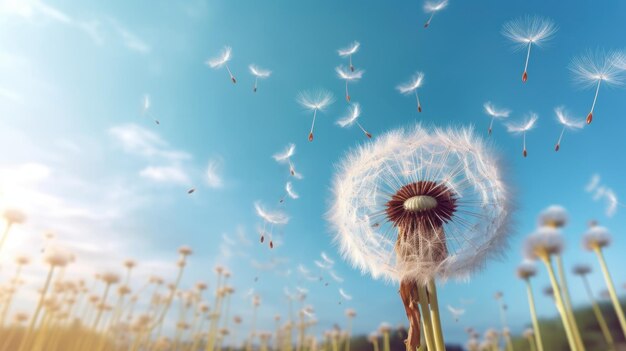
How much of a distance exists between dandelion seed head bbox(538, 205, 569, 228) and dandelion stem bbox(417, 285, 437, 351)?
230 centimetres

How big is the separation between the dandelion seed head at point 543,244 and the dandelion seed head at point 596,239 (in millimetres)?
1452

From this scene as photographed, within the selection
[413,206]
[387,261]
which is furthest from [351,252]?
[413,206]

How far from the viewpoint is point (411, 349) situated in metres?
4.35

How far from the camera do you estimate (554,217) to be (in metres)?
5.32

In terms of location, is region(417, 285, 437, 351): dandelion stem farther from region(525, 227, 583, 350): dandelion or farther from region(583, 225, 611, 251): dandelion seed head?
region(583, 225, 611, 251): dandelion seed head

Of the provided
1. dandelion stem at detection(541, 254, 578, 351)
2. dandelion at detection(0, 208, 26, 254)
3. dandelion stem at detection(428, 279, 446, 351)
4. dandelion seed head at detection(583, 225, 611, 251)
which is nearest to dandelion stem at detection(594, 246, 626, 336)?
dandelion seed head at detection(583, 225, 611, 251)

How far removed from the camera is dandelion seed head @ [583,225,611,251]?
5.24 m

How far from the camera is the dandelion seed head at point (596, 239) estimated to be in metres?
5.24

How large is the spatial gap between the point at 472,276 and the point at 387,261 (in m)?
1.09

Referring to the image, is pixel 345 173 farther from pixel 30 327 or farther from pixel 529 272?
pixel 30 327

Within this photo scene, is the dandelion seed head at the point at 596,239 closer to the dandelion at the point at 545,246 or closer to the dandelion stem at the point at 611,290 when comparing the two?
the dandelion stem at the point at 611,290

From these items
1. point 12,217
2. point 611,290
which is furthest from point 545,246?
point 12,217

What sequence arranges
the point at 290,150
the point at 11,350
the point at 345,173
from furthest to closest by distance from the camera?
the point at 11,350
the point at 290,150
the point at 345,173

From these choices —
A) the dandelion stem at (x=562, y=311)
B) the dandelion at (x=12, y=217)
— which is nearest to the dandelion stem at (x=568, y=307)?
the dandelion stem at (x=562, y=311)
